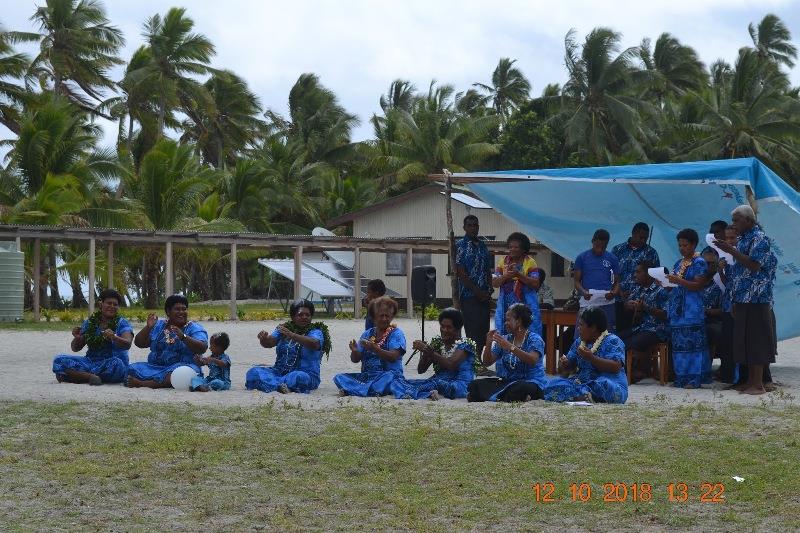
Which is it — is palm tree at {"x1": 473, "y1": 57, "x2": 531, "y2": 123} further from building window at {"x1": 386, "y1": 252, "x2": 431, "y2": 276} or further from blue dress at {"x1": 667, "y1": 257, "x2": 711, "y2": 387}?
blue dress at {"x1": 667, "y1": 257, "x2": 711, "y2": 387}

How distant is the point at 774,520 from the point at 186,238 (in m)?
21.9

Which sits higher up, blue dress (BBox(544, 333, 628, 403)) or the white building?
the white building

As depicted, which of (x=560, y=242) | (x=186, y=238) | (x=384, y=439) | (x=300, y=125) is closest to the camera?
(x=384, y=439)

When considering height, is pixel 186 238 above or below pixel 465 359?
above

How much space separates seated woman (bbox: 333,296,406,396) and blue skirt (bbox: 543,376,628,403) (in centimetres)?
140

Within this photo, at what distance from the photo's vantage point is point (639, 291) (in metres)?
11.3

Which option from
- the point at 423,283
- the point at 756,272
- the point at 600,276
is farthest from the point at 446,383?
the point at 423,283

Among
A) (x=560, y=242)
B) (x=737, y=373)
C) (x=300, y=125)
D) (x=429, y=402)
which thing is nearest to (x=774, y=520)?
(x=429, y=402)

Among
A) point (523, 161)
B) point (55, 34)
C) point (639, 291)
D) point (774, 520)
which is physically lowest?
point (774, 520)

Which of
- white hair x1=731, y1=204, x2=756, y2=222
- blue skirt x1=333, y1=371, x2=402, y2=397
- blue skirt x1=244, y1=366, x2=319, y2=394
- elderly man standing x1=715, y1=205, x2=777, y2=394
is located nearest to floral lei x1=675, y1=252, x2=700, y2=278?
elderly man standing x1=715, y1=205, x2=777, y2=394

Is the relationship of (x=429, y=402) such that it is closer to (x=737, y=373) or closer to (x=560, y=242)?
(x=737, y=373)

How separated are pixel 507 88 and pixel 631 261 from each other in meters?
42.5

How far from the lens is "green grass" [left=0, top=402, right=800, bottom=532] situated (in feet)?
17.6

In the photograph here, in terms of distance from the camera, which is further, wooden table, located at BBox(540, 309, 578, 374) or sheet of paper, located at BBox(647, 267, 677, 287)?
wooden table, located at BBox(540, 309, 578, 374)
